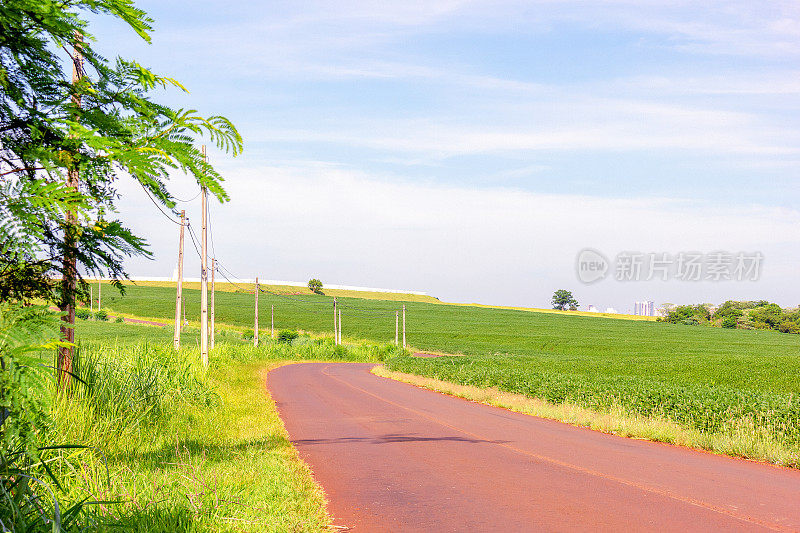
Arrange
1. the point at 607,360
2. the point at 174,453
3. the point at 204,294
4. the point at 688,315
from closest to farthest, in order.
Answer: the point at 174,453
the point at 204,294
the point at 607,360
the point at 688,315

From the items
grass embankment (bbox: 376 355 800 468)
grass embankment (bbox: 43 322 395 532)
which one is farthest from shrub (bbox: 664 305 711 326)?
grass embankment (bbox: 43 322 395 532)

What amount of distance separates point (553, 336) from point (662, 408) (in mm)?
73264

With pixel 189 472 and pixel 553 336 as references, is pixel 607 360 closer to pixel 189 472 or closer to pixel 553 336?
pixel 553 336

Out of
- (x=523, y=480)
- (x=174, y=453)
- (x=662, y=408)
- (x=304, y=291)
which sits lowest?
(x=662, y=408)

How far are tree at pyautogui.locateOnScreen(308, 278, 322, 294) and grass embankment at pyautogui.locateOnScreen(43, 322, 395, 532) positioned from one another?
155500 millimetres

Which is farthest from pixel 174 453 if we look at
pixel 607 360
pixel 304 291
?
pixel 304 291

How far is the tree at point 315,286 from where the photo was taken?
173250mm

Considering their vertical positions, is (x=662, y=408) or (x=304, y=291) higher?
(x=304, y=291)

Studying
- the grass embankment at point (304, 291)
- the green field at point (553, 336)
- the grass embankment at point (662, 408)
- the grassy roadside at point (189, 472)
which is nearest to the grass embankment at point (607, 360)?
the grass embankment at point (662, 408)

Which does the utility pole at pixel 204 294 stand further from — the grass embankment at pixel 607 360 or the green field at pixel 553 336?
the green field at pixel 553 336

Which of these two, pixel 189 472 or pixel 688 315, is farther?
pixel 688 315

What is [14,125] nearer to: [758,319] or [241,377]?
[241,377]

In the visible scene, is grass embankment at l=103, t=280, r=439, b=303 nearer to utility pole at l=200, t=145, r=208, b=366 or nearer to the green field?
the green field

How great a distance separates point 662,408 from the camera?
17.9 meters
